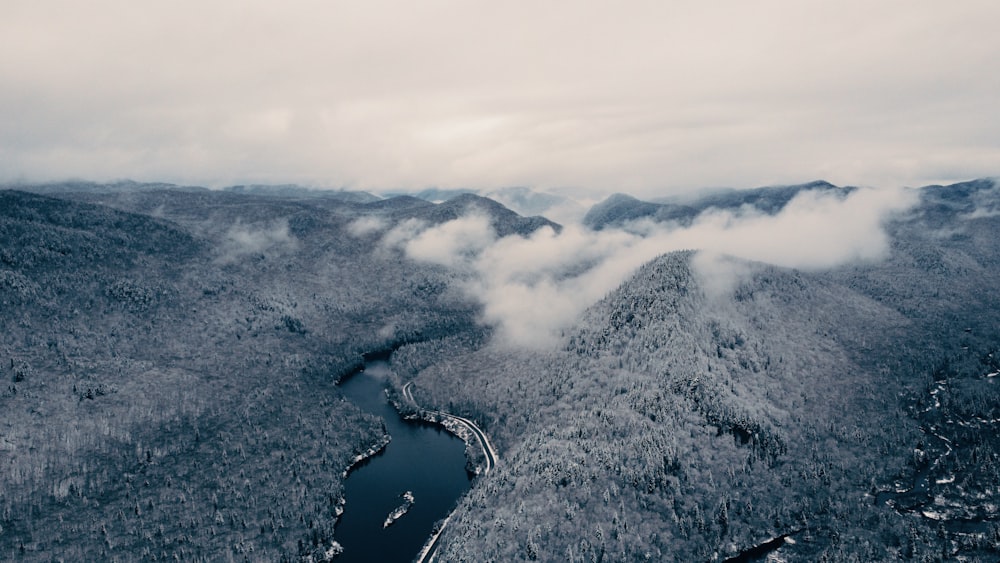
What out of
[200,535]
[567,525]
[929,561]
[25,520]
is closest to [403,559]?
[567,525]

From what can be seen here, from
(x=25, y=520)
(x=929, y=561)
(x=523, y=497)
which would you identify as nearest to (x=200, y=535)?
(x=25, y=520)

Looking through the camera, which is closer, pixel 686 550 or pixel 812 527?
pixel 686 550

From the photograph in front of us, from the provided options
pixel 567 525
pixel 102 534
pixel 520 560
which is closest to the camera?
pixel 520 560

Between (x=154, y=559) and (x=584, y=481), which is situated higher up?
(x=584, y=481)

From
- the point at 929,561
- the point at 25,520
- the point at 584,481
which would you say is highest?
the point at 584,481

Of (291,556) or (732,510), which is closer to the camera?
(291,556)

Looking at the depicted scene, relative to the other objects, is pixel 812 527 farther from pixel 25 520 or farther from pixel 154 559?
pixel 25 520

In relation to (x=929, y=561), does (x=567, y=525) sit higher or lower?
higher

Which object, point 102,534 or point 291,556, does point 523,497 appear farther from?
point 102,534

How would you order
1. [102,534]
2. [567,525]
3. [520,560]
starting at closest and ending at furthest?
[520,560] → [567,525] → [102,534]
